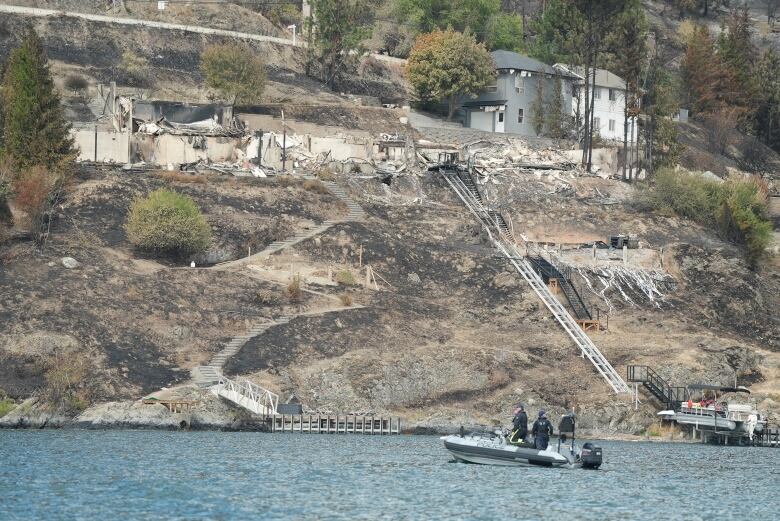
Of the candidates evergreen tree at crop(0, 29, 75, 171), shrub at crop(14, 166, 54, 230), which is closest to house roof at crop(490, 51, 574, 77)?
evergreen tree at crop(0, 29, 75, 171)

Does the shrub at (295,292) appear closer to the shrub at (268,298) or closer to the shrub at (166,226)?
the shrub at (268,298)

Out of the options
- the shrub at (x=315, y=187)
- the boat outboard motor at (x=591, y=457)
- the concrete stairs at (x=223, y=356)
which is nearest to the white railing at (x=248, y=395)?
the concrete stairs at (x=223, y=356)

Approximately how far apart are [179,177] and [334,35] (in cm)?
3416

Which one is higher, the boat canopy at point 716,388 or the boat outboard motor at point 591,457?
the boat canopy at point 716,388

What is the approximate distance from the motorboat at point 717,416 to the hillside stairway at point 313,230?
79.6 feet

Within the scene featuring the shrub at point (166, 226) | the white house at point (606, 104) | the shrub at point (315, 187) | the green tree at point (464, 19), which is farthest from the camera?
the green tree at point (464, 19)

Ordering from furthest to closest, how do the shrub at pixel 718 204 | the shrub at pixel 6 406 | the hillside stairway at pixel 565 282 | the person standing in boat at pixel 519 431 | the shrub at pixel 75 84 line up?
the shrub at pixel 75 84 < the shrub at pixel 718 204 < the hillside stairway at pixel 565 282 < the shrub at pixel 6 406 < the person standing in boat at pixel 519 431

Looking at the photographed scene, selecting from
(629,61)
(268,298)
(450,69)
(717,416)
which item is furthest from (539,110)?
(717,416)

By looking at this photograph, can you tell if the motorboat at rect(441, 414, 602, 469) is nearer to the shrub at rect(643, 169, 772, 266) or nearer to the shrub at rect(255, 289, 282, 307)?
the shrub at rect(255, 289, 282, 307)

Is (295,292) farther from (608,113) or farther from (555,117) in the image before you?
(608,113)

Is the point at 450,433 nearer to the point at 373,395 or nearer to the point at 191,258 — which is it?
the point at 373,395

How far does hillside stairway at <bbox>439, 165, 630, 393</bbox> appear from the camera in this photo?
87125 millimetres

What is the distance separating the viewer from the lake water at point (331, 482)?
52250mm

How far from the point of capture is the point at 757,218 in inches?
4333
